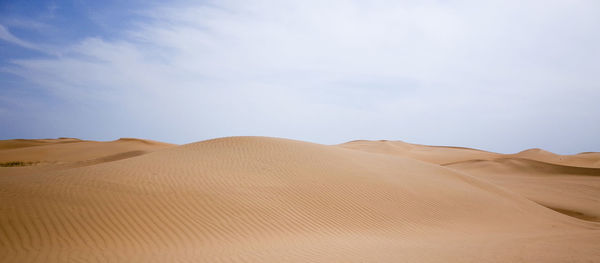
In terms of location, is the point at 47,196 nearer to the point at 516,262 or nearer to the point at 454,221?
the point at 516,262

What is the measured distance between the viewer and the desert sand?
246 inches

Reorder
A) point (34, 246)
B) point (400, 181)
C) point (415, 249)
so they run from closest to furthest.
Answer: point (34, 246) < point (415, 249) < point (400, 181)

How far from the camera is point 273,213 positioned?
8.66m

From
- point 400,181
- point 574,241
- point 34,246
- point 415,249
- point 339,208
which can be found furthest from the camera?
point 400,181

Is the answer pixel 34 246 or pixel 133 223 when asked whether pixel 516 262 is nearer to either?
pixel 133 223

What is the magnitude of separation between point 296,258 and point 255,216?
2.52 metres

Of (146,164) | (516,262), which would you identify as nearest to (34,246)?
(146,164)

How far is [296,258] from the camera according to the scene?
6035 mm

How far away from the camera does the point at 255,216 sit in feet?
27.3

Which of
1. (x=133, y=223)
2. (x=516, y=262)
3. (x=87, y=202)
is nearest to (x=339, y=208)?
(x=516, y=262)

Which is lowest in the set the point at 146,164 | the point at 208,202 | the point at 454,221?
the point at 454,221

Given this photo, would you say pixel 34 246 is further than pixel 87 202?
No

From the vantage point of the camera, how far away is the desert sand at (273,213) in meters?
6.26

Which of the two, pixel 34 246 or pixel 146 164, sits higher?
pixel 146 164
